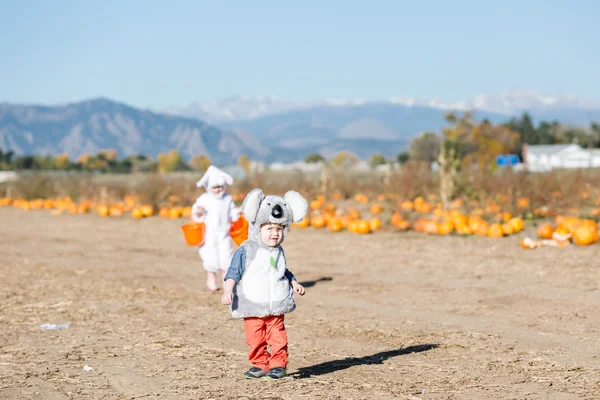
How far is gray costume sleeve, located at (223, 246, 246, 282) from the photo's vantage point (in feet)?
19.0

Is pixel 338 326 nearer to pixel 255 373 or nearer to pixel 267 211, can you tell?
pixel 255 373

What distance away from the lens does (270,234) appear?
19.1ft

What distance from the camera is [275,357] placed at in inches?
229

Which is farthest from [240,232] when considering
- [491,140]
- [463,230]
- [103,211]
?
[491,140]

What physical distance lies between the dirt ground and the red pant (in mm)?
156

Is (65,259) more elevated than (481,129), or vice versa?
(481,129)

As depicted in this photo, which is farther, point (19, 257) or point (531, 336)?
point (19, 257)

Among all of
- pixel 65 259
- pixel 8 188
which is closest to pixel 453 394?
pixel 65 259

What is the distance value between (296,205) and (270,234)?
27 cm

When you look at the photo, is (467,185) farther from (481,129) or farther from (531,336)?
(481,129)

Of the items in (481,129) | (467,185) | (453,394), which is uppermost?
(481,129)

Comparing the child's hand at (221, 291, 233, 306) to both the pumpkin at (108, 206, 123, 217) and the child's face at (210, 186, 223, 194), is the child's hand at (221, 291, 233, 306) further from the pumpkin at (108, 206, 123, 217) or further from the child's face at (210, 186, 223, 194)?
the pumpkin at (108, 206, 123, 217)

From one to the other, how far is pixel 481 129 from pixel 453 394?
9774cm

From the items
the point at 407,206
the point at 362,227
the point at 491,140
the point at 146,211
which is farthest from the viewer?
the point at 491,140
